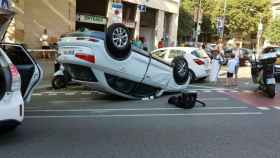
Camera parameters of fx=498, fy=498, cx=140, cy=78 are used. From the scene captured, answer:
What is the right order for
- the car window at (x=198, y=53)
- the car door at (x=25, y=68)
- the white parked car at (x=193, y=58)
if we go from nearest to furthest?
the car door at (x=25, y=68) → the white parked car at (x=193, y=58) → the car window at (x=198, y=53)

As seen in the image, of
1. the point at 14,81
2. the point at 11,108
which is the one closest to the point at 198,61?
the point at 14,81

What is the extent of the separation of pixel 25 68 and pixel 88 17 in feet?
74.3

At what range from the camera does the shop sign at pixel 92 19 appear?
31047mm

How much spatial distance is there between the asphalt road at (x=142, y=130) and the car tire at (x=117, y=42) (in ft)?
4.01

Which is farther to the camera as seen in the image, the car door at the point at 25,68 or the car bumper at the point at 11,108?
the car door at the point at 25,68

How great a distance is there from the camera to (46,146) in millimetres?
7090

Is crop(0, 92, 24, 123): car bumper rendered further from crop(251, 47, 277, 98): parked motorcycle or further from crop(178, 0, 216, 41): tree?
crop(178, 0, 216, 41): tree

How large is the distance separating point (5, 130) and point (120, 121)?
246 centimetres

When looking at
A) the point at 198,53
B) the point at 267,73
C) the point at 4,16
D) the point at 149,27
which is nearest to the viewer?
the point at 4,16

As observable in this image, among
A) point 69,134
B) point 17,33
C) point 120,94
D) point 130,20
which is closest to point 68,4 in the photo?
point 17,33

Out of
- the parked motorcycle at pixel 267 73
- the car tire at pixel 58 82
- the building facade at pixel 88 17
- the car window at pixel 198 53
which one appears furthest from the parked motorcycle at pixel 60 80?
the parked motorcycle at pixel 267 73

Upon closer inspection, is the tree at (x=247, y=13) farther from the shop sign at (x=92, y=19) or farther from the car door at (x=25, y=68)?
the car door at (x=25, y=68)

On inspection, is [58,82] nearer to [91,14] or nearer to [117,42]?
[117,42]

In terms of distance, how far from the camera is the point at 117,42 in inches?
469
